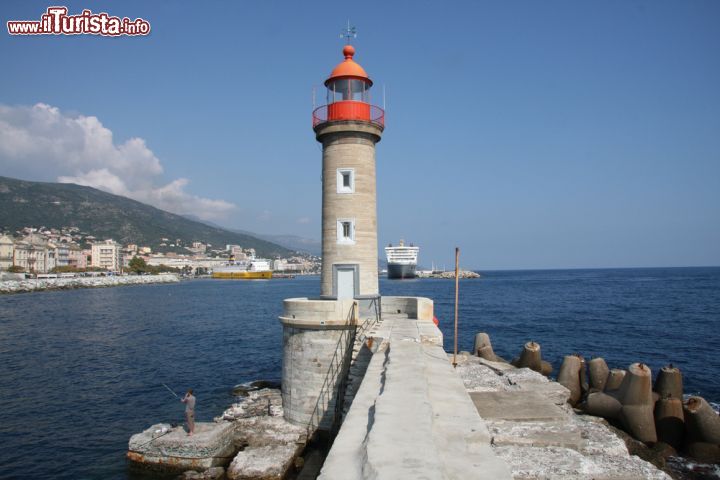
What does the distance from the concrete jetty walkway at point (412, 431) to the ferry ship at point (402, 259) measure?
5126 inches

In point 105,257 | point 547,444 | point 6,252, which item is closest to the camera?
point 547,444

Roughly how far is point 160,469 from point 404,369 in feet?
27.2

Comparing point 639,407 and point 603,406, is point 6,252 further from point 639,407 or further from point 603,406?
point 639,407

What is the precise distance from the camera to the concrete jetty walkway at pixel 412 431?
15.8 feet

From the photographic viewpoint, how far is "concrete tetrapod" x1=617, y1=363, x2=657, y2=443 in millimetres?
13164

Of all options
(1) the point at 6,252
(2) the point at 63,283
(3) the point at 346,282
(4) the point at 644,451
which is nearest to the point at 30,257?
(1) the point at 6,252

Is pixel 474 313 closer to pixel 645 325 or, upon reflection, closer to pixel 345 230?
pixel 645 325

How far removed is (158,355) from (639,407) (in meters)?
25.9

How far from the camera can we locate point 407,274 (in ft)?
472

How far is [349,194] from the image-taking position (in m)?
16.1

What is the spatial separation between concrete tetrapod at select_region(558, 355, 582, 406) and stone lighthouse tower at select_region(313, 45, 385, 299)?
24.3 ft

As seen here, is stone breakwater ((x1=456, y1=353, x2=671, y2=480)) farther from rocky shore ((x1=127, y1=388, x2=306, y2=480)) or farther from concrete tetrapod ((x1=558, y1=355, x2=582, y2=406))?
concrete tetrapod ((x1=558, y1=355, x2=582, y2=406))

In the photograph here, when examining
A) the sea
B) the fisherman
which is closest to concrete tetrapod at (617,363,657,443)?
the sea

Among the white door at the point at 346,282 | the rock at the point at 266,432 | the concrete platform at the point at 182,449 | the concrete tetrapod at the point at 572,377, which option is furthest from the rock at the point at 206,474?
the concrete tetrapod at the point at 572,377
